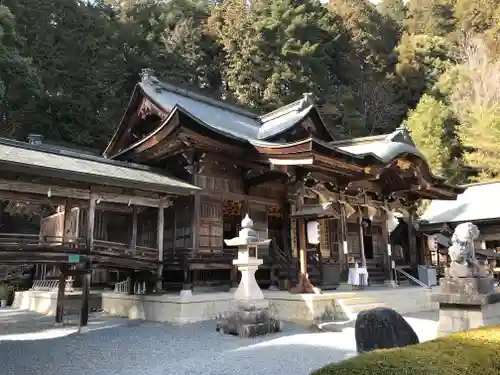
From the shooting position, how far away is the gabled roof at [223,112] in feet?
52.4

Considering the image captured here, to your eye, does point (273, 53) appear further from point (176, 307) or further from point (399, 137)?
point (176, 307)

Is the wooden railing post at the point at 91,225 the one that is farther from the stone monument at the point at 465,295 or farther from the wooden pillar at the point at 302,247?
the stone monument at the point at 465,295

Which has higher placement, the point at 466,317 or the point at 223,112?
the point at 223,112

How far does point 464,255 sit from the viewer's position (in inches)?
293

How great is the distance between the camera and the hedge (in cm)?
336

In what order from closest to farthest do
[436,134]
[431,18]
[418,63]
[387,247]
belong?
1. [387,247]
2. [436,134]
3. [418,63]
4. [431,18]

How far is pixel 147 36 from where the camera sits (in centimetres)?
3862

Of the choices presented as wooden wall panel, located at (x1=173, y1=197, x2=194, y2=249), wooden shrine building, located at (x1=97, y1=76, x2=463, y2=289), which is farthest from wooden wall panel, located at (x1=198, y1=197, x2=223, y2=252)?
wooden wall panel, located at (x1=173, y1=197, x2=194, y2=249)

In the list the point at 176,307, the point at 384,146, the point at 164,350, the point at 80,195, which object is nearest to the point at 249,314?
the point at 164,350

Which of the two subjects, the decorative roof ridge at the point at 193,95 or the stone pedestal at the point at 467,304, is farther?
the decorative roof ridge at the point at 193,95

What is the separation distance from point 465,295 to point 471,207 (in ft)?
64.4

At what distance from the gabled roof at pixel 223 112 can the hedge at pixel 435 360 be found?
1153 cm

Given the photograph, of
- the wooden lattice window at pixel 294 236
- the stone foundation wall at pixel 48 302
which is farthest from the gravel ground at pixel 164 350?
the wooden lattice window at pixel 294 236

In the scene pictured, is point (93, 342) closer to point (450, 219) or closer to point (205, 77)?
point (450, 219)
